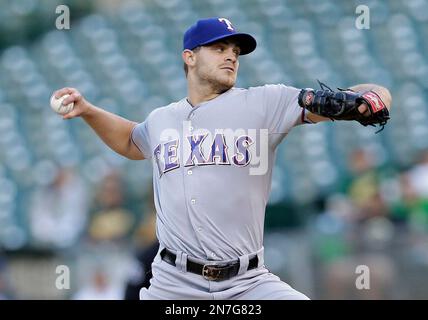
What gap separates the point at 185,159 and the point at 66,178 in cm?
478

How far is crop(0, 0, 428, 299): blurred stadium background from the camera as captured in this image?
24.6 feet

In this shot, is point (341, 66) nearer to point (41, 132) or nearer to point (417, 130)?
point (417, 130)

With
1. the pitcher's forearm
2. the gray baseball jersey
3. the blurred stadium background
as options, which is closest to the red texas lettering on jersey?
the gray baseball jersey

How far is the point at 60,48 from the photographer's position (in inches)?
409

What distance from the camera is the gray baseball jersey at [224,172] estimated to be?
4.06 meters

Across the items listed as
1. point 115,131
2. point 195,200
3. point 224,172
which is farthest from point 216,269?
point 115,131

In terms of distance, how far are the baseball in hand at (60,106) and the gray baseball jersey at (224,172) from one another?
1.49 ft

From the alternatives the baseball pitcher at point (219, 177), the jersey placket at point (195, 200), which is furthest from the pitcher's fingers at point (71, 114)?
the jersey placket at point (195, 200)

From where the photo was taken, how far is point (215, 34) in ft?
13.9

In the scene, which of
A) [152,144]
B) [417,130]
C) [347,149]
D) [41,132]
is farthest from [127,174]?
[152,144]

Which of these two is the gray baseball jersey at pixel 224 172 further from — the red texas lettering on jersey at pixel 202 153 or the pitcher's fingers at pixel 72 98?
the pitcher's fingers at pixel 72 98

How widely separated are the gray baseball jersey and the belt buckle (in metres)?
0.04

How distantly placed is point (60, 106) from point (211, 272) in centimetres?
97

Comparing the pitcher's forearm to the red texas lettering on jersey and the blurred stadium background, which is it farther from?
the blurred stadium background
